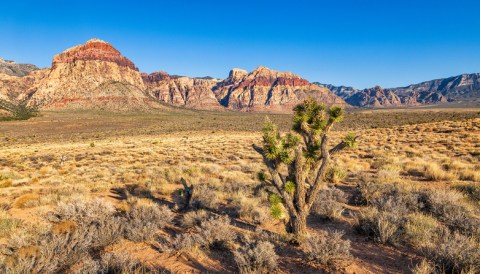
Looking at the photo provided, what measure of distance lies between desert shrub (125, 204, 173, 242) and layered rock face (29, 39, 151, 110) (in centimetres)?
15539

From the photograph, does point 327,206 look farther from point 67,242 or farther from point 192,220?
point 67,242

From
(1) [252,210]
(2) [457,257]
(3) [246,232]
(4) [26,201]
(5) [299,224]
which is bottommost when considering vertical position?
(4) [26,201]

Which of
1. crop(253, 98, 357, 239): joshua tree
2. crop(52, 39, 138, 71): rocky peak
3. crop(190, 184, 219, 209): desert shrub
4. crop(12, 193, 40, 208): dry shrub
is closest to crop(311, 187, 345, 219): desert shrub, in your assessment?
crop(253, 98, 357, 239): joshua tree

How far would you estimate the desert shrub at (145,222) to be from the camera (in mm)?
6215

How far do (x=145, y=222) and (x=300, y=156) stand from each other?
174 inches

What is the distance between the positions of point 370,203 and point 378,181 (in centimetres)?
235

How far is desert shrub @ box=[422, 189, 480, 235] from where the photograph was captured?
5621 millimetres

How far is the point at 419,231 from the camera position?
5.50 meters

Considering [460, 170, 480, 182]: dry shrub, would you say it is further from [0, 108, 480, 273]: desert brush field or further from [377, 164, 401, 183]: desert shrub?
[377, 164, 401, 183]: desert shrub

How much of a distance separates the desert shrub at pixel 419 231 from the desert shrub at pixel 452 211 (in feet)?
1.30

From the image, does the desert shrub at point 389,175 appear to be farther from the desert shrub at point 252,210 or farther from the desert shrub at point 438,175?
the desert shrub at point 252,210

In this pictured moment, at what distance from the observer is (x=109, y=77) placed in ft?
583

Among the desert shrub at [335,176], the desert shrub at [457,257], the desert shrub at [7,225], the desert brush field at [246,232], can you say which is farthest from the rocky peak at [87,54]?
the desert shrub at [457,257]

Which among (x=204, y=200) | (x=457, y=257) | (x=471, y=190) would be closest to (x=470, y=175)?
(x=471, y=190)
